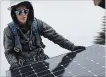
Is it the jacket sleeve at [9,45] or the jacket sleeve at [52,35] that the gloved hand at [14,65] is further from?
the jacket sleeve at [52,35]

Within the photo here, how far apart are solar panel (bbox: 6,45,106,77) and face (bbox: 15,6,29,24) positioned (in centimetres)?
95

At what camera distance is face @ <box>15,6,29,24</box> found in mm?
6410

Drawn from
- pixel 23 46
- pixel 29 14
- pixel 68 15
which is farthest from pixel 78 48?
pixel 68 15

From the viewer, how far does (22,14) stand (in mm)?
6410

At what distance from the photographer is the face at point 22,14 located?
6.41 metres

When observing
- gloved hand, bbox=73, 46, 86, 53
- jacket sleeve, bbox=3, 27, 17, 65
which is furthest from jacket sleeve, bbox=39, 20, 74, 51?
jacket sleeve, bbox=3, 27, 17, 65

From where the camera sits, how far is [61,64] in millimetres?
5484

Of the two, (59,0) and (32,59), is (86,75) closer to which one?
(32,59)

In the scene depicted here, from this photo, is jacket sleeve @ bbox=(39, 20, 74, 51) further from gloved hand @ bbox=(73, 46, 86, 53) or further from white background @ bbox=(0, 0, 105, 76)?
white background @ bbox=(0, 0, 105, 76)

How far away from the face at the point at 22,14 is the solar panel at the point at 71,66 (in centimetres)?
95

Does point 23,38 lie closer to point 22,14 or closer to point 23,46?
point 23,46

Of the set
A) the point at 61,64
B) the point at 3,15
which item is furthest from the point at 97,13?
the point at 61,64

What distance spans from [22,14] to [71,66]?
63.4 inches

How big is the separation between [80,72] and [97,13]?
933 cm
